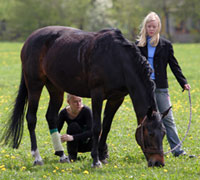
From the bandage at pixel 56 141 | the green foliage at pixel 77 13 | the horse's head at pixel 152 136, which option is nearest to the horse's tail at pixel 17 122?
the bandage at pixel 56 141

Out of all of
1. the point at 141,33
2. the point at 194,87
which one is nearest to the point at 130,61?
the point at 141,33

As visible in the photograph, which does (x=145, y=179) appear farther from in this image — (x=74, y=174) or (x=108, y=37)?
(x=108, y=37)

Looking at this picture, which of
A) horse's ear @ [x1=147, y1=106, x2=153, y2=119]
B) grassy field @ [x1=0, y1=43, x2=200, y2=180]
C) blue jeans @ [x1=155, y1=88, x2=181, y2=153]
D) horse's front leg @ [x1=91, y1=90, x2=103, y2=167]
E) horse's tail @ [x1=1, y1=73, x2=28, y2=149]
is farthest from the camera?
horse's tail @ [x1=1, y1=73, x2=28, y2=149]

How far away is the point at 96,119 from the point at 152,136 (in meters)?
0.90

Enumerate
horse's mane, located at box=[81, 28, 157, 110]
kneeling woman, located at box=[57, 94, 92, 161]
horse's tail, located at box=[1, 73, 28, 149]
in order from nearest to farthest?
horse's mane, located at box=[81, 28, 157, 110] < kneeling woman, located at box=[57, 94, 92, 161] < horse's tail, located at box=[1, 73, 28, 149]

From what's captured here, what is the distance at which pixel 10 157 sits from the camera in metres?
6.39

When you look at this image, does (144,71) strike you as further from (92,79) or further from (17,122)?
(17,122)

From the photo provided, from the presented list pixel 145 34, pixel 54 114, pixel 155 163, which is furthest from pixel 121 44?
pixel 54 114

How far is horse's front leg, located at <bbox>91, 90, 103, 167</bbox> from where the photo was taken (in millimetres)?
5555

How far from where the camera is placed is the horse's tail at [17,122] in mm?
6664

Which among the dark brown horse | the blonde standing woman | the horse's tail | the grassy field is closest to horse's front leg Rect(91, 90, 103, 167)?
the dark brown horse

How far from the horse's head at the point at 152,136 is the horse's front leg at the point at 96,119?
67 cm

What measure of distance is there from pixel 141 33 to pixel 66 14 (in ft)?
169

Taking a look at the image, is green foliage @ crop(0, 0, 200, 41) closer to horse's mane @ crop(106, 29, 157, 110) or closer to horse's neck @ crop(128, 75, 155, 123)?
horse's mane @ crop(106, 29, 157, 110)
